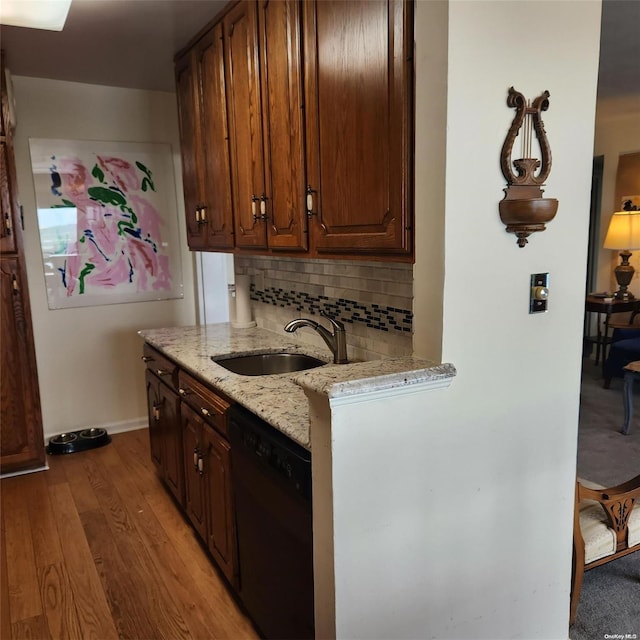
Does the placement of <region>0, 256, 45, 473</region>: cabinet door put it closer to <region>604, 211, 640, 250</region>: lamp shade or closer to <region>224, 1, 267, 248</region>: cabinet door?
<region>224, 1, 267, 248</region>: cabinet door

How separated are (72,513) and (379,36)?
270 centimetres

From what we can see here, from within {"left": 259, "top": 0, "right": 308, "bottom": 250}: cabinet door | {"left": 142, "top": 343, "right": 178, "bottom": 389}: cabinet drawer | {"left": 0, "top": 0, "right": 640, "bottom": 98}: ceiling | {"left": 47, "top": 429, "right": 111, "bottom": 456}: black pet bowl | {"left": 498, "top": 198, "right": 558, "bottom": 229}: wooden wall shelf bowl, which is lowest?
{"left": 47, "top": 429, "right": 111, "bottom": 456}: black pet bowl

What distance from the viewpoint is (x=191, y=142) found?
3018 millimetres

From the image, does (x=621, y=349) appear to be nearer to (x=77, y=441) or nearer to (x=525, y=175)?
(x=525, y=175)

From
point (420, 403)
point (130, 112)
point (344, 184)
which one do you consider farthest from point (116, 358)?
point (420, 403)

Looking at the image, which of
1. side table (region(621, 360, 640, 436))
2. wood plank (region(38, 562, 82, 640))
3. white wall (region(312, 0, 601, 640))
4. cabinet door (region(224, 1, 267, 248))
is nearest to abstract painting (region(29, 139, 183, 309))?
cabinet door (region(224, 1, 267, 248))

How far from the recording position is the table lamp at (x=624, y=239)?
202 inches

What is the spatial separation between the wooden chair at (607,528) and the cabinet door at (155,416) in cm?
201

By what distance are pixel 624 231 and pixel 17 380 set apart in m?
5.08

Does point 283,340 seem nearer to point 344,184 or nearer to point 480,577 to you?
point 344,184

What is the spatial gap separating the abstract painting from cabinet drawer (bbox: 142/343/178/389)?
107cm

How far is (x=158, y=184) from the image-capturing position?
13.2 feet

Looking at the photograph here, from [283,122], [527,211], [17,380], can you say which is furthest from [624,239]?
[17,380]

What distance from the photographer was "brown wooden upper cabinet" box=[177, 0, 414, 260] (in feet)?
4.94
